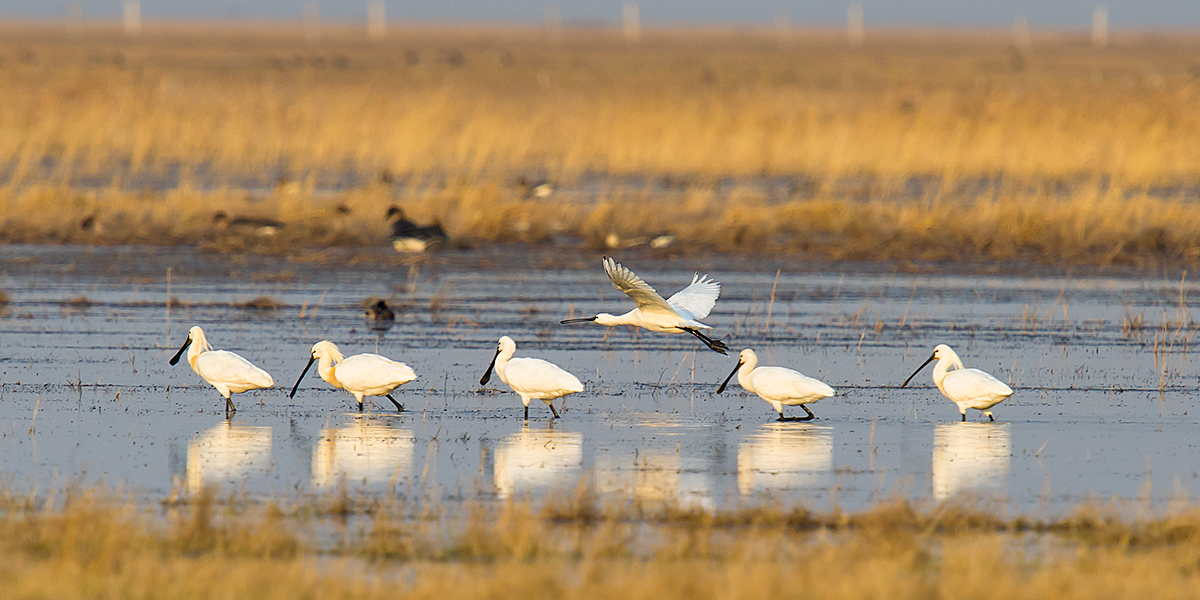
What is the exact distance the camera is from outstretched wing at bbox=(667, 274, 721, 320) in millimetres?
11961

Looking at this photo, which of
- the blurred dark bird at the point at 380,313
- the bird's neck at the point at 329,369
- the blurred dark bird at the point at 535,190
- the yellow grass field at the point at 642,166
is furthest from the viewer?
the blurred dark bird at the point at 535,190

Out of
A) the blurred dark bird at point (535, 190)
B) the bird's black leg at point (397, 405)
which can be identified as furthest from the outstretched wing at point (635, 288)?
the blurred dark bird at point (535, 190)

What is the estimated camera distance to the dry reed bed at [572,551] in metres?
6.02

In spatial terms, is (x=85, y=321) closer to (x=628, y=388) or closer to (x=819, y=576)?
(x=628, y=388)

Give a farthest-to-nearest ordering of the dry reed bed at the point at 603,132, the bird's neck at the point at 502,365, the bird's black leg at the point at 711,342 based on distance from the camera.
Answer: the dry reed bed at the point at 603,132 < the bird's black leg at the point at 711,342 < the bird's neck at the point at 502,365

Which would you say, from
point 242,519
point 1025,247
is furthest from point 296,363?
point 1025,247

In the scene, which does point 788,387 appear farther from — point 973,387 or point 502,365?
point 502,365

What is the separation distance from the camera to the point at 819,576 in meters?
6.18

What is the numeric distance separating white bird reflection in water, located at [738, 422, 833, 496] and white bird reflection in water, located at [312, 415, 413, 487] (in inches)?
73.9

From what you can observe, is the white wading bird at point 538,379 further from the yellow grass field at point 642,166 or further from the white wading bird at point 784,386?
the yellow grass field at point 642,166

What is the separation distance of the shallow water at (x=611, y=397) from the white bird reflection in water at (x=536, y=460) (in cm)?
3

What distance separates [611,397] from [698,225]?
37.3 ft

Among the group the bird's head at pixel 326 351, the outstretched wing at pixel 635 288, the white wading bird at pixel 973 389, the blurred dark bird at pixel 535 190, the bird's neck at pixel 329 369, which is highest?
the blurred dark bird at pixel 535 190

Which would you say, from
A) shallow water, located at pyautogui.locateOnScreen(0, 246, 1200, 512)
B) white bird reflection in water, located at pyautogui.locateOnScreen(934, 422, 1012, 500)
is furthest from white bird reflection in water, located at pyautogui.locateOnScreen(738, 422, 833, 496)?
white bird reflection in water, located at pyautogui.locateOnScreen(934, 422, 1012, 500)
